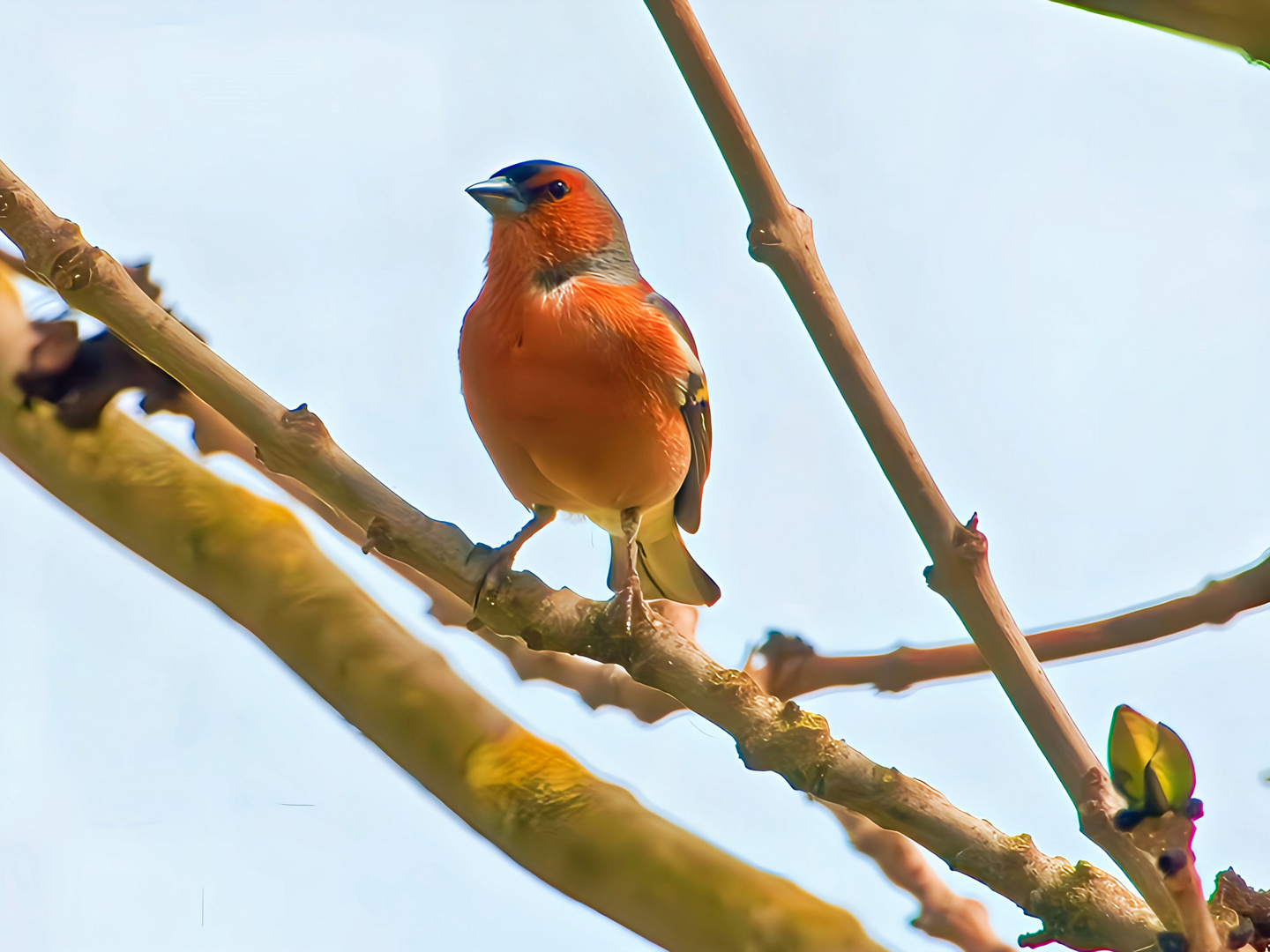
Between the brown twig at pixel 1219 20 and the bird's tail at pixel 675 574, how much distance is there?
3.54 feet

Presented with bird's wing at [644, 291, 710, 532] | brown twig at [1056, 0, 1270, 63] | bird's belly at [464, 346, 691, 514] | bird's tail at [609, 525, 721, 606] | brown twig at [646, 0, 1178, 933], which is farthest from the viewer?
bird's tail at [609, 525, 721, 606]

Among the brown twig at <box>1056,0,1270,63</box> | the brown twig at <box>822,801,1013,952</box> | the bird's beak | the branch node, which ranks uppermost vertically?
the bird's beak

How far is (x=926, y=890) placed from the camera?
1441 mm

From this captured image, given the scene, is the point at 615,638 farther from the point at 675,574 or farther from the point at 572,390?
the point at 675,574

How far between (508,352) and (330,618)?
0.34 metres

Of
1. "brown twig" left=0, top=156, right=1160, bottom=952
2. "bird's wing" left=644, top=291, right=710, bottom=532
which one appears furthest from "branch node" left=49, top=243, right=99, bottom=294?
"bird's wing" left=644, top=291, right=710, bottom=532

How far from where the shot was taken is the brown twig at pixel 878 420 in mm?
811

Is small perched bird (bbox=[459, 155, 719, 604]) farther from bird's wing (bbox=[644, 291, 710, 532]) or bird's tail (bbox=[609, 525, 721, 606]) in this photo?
bird's tail (bbox=[609, 525, 721, 606])

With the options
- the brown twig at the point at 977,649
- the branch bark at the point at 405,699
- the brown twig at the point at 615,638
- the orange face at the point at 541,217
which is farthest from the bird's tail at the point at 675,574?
the brown twig at the point at 615,638

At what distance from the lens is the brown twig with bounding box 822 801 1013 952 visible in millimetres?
1396

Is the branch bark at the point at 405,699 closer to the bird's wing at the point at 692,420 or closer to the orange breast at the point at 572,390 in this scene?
the orange breast at the point at 572,390

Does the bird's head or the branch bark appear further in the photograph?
the bird's head

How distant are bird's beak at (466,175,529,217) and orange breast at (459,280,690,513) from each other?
147mm

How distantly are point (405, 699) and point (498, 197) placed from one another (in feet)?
2.08
